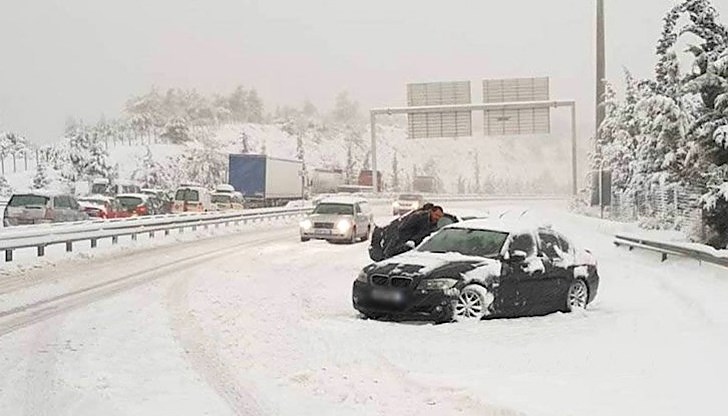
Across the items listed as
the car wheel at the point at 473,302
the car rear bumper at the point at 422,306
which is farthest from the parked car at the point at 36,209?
the car wheel at the point at 473,302

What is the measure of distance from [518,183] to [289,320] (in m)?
113

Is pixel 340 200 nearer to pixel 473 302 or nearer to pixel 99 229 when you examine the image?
pixel 99 229

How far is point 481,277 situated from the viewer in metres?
11.6

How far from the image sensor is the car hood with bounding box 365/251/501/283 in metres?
11.5

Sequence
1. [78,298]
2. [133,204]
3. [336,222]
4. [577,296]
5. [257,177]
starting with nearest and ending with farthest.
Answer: [577,296]
[78,298]
[336,222]
[133,204]
[257,177]

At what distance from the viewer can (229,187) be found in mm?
56125

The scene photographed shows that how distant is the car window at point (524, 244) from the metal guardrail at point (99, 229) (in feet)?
41.2

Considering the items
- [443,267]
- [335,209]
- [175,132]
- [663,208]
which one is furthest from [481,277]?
[175,132]

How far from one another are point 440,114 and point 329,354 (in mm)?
39547

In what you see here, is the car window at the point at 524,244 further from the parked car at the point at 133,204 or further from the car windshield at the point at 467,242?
the parked car at the point at 133,204

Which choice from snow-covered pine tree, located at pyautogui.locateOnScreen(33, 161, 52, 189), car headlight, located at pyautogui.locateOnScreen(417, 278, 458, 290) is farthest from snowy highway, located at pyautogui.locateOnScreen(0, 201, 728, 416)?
snow-covered pine tree, located at pyautogui.locateOnScreen(33, 161, 52, 189)

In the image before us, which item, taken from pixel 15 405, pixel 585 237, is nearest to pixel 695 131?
pixel 585 237

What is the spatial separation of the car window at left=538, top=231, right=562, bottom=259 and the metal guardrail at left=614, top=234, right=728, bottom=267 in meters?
5.07

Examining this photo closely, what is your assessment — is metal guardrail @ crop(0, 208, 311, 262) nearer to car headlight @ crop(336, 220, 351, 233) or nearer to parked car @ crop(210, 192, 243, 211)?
car headlight @ crop(336, 220, 351, 233)
